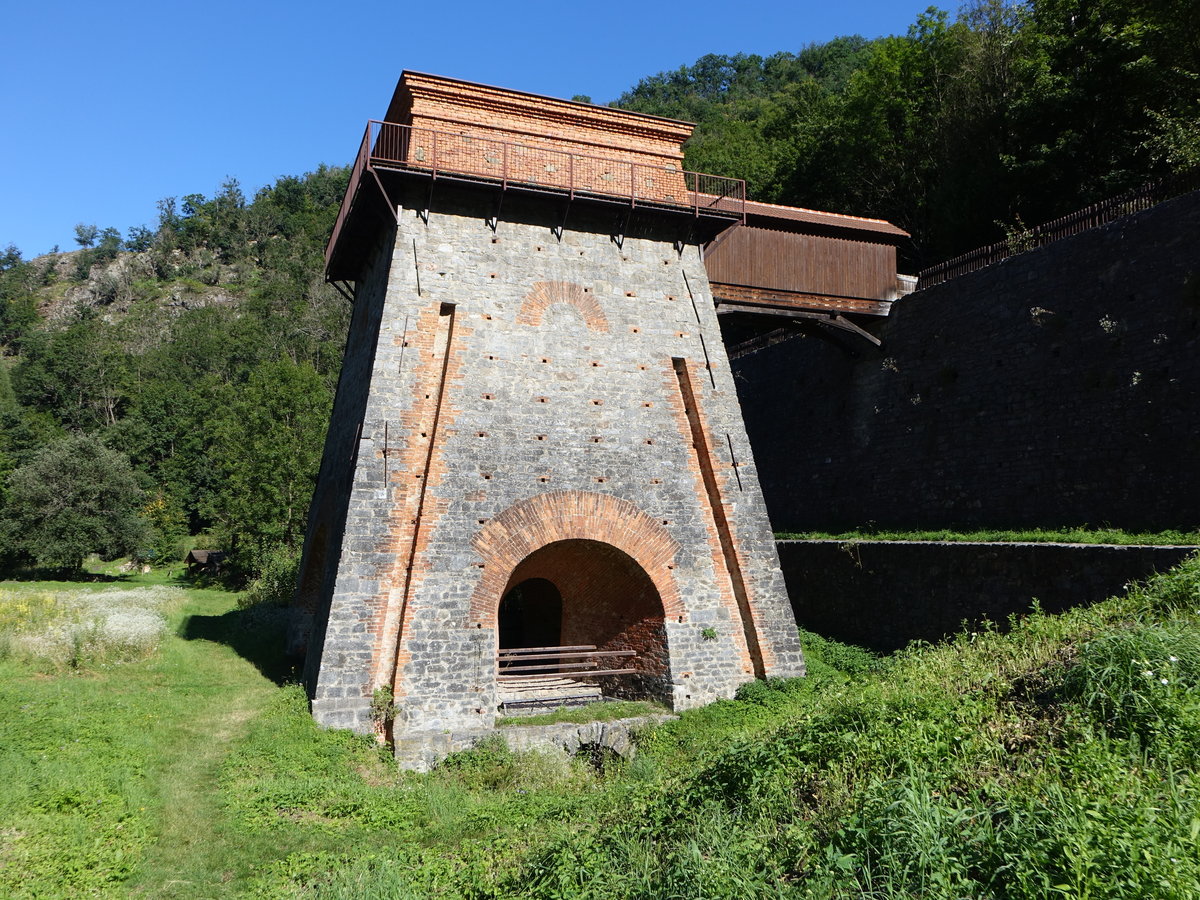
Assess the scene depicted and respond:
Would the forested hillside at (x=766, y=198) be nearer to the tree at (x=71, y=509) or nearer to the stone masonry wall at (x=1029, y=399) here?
Answer: the tree at (x=71, y=509)

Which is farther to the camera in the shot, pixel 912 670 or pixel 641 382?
pixel 641 382

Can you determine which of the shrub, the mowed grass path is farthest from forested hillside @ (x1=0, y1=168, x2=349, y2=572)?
the mowed grass path

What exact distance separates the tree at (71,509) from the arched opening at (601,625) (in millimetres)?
24753

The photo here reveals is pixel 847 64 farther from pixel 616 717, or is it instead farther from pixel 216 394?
pixel 616 717

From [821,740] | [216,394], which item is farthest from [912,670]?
[216,394]

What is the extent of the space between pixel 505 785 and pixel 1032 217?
21049mm

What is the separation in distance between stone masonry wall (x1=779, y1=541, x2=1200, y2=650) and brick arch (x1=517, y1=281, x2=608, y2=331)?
282 inches

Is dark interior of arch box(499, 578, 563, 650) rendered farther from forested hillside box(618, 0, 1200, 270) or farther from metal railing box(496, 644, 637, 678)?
forested hillside box(618, 0, 1200, 270)

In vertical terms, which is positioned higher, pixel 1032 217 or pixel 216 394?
pixel 216 394

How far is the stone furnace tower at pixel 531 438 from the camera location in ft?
36.2

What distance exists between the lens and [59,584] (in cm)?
2747

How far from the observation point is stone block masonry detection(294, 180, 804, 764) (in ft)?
35.8

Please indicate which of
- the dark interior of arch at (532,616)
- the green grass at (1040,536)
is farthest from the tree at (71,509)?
the green grass at (1040,536)

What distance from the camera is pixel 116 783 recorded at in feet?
26.0
